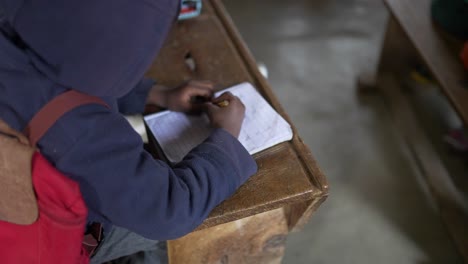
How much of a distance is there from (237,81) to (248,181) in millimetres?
255

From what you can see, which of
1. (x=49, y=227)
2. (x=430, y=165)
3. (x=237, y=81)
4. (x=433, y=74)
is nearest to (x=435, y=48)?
(x=433, y=74)

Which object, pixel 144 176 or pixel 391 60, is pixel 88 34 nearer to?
pixel 144 176

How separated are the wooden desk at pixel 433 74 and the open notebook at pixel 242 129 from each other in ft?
1.92

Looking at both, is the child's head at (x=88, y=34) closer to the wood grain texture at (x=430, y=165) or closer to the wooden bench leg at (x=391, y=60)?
the wood grain texture at (x=430, y=165)

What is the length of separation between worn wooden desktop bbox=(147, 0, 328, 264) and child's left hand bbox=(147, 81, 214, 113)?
0.15 feet

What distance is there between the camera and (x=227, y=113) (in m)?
0.92

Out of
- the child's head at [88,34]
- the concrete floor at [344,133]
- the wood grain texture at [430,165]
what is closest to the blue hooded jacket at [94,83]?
the child's head at [88,34]

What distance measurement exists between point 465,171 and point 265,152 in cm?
105

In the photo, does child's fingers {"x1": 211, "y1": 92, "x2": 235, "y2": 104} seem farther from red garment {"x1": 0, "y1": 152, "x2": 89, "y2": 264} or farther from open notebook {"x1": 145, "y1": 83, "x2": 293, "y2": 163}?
red garment {"x1": 0, "y1": 152, "x2": 89, "y2": 264}

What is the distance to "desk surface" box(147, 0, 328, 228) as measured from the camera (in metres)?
0.84

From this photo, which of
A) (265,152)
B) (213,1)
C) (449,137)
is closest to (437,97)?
(449,137)

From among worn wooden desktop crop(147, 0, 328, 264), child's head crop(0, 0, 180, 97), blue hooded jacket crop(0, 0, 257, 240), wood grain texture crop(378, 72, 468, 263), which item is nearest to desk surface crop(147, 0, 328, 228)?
worn wooden desktop crop(147, 0, 328, 264)

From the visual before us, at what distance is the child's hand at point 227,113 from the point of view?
0.91 metres

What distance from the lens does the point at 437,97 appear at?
6.26ft
